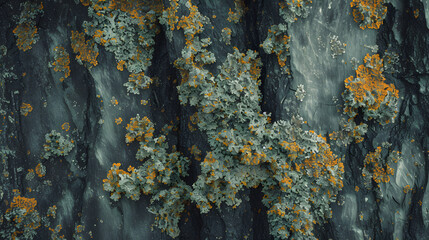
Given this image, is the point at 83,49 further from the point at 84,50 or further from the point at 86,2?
the point at 86,2

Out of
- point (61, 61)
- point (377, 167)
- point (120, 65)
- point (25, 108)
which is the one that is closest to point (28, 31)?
point (61, 61)

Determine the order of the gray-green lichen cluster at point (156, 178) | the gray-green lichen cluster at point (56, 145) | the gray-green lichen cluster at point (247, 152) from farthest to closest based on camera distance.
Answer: the gray-green lichen cluster at point (56, 145), the gray-green lichen cluster at point (156, 178), the gray-green lichen cluster at point (247, 152)

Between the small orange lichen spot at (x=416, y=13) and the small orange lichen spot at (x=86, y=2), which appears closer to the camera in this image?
the small orange lichen spot at (x=416, y=13)

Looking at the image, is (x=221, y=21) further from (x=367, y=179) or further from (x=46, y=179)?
(x=46, y=179)

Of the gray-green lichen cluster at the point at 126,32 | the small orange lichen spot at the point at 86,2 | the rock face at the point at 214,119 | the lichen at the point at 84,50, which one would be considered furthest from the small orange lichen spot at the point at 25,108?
the small orange lichen spot at the point at 86,2

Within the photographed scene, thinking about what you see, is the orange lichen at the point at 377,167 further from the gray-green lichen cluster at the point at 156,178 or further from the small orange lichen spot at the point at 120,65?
the small orange lichen spot at the point at 120,65

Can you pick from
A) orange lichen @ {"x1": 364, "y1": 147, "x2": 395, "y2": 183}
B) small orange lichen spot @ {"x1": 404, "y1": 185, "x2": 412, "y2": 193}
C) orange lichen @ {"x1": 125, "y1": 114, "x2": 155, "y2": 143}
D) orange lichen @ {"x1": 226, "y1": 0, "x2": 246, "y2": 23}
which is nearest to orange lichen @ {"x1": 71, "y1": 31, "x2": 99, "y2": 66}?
orange lichen @ {"x1": 125, "y1": 114, "x2": 155, "y2": 143}
